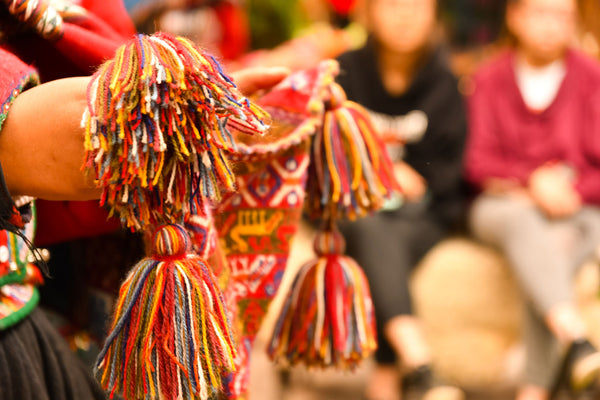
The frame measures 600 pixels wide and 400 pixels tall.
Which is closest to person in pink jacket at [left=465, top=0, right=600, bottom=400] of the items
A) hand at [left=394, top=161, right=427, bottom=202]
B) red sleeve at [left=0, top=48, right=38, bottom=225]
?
hand at [left=394, top=161, right=427, bottom=202]

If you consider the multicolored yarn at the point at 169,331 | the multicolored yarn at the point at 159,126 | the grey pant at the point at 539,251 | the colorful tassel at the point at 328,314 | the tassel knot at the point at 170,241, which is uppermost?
the multicolored yarn at the point at 159,126

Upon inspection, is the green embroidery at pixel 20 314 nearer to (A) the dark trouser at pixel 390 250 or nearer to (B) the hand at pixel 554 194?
(A) the dark trouser at pixel 390 250

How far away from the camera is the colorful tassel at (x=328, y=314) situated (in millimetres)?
741

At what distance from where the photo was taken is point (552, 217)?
169cm

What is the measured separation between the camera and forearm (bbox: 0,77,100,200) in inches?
18.9

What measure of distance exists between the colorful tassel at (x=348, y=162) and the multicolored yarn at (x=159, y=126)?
21 cm

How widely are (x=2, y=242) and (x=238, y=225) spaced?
23 cm

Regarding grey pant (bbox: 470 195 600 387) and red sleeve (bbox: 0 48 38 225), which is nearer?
red sleeve (bbox: 0 48 38 225)

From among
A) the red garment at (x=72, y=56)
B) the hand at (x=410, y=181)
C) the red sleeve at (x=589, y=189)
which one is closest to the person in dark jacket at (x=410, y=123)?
the hand at (x=410, y=181)

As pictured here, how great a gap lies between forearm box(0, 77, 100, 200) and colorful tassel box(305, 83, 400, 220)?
0.89 ft

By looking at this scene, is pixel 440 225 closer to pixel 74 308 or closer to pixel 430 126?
pixel 430 126

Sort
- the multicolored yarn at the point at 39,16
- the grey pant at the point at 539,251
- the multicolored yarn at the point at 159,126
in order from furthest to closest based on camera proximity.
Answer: the grey pant at the point at 539,251 < the multicolored yarn at the point at 39,16 < the multicolored yarn at the point at 159,126

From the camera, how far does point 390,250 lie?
1610 mm

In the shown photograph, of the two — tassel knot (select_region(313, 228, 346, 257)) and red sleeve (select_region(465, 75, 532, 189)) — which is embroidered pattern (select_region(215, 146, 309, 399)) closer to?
tassel knot (select_region(313, 228, 346, 257))
